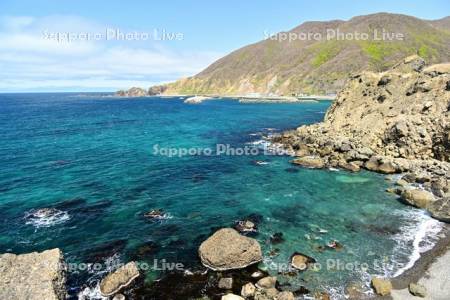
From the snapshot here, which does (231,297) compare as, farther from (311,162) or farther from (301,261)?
(311,162)

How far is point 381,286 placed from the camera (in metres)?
22.6

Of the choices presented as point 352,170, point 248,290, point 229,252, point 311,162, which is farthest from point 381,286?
point 311,162

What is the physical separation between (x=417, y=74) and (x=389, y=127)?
14.9 meters

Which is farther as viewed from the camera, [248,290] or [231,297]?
[248,290]

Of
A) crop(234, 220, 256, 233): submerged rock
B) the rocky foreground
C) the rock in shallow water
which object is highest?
the rocky foreground

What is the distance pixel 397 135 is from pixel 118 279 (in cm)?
4595

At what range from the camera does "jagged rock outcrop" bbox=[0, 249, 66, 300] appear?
19.0 m

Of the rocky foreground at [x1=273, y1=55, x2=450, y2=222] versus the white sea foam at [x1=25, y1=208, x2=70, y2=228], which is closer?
the white sea foam at [x1=25, y1=208, x2=70, y2=228]

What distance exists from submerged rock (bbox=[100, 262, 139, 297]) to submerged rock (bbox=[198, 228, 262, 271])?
5335 mm

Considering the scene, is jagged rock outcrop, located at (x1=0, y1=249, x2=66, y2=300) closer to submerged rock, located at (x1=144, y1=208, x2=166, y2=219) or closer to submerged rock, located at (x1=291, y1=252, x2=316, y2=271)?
submerged rock, located at (x1=144, y1=208, x2=166, y2=219)

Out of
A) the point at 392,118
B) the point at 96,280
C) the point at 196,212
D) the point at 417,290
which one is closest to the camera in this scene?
the point at 417,290

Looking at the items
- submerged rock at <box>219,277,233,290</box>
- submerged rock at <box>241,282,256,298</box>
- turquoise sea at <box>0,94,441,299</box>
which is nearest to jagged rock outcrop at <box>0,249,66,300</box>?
turquoise sea at <box>0,94,441,299</box>

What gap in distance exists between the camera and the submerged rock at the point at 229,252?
25.5 m

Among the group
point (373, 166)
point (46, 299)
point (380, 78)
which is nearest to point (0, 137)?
point (46, 299)
